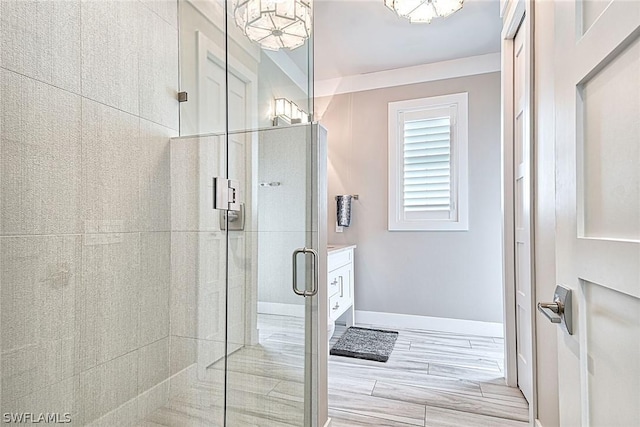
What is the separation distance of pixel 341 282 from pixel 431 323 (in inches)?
40.9

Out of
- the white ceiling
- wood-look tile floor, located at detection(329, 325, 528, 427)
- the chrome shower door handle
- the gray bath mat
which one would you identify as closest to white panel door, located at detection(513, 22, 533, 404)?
wood-look tile floor, located at detection(329, 325, 528, 427)

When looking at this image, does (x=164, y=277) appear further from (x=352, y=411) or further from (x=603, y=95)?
(x=603, y=95)

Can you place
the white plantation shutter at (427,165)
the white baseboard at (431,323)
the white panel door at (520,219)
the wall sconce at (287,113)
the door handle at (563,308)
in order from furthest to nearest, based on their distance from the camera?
the white plantation shutter at (427,165), the white baseboard at (431,323), the white panel door at (520,219), the wall sconce at (287,113), the door handle at (563,308)

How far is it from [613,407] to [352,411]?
1595mm

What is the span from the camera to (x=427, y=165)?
3.42 meters

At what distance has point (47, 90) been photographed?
124 centimetres

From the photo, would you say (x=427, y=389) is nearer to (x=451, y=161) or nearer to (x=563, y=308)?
(x=563, y=308)

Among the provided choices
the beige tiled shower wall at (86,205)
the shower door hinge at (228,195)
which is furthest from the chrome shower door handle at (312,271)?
the beige tiled shower wall at (86,205)

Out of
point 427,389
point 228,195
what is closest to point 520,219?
point 427,389

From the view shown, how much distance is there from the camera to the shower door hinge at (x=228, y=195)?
170 centimetres

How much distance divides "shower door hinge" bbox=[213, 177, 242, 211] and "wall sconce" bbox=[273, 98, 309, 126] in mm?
388

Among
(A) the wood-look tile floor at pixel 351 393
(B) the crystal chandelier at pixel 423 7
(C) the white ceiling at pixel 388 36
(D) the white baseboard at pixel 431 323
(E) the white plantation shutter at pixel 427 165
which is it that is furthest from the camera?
(E) the white plantation shutter at pixel 427 165

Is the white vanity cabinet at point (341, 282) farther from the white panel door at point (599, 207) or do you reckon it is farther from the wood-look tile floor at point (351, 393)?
the white panel door at point (599, 207)

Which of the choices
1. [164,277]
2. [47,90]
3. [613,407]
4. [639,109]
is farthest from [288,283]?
[639,109]
